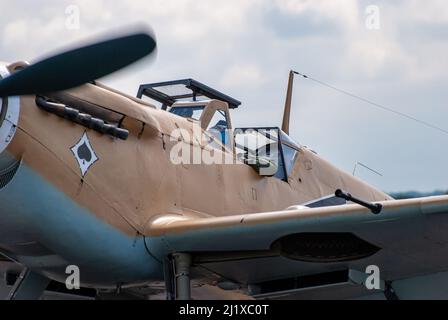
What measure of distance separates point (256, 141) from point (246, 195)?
88 centimetres

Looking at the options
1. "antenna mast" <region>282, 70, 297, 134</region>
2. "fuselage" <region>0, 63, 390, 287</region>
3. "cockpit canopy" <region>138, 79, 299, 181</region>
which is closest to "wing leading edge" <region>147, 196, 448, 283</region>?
"fuselage" <region>0, 63, 390, 287</region>

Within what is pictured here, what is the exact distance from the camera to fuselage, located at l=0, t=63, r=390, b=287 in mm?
8695

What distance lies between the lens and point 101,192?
30.1ft

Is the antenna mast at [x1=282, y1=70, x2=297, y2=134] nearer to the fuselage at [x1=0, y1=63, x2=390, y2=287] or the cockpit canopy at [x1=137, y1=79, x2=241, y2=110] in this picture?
the cockpit canopy at [x1=137, y1=79, x2=241, y2=110]

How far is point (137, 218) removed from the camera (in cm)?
946

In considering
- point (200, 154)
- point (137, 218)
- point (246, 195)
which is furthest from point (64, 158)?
point (246, 195)

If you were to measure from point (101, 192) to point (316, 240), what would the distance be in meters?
2.01

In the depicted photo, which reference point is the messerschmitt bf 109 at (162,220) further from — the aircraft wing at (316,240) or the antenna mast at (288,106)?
the antenna mast at (288,106)

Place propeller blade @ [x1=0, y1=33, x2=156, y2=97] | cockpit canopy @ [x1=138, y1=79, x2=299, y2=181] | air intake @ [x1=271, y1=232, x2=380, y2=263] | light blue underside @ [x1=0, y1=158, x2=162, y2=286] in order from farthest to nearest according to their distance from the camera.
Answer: cockpit canopy @ [x1=138, y1=79, x2=299, y2=181]
air intake @ [x1=271, y1=232, x2=380, y2=263]
light blue underside @ [x1=0, y1=158, x2=162, y2=286]
propeller blade @ [x1=0, y1=33, x2=156, y2=97]

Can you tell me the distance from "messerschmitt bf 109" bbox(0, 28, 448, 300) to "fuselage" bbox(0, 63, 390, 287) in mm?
11

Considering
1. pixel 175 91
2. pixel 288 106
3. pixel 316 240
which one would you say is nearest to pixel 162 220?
pixel 316 240

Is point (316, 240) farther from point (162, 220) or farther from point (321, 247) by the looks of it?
point (162, 220)

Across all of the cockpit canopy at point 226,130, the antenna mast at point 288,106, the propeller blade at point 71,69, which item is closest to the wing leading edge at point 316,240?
the cockpit canopy at point 226,130

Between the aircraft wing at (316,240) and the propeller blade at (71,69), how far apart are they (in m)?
2.40
